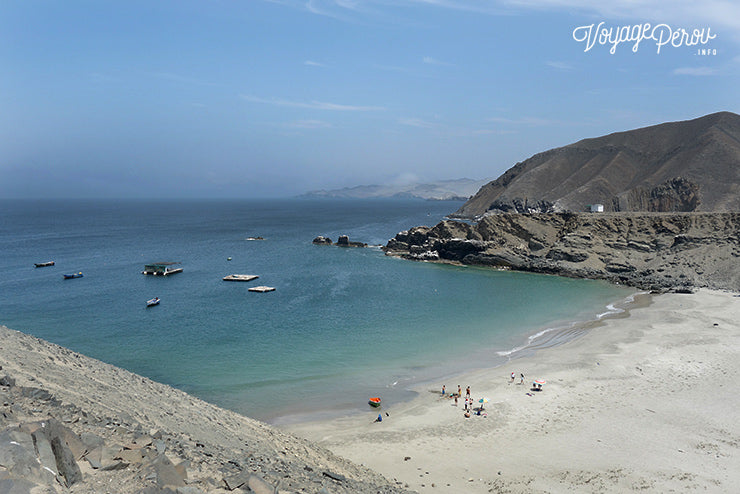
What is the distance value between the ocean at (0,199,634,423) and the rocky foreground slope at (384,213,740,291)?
391 centimetres

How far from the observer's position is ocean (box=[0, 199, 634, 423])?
79.6 feet

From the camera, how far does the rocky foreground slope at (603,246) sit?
49.0m

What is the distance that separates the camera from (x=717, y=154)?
366 ft

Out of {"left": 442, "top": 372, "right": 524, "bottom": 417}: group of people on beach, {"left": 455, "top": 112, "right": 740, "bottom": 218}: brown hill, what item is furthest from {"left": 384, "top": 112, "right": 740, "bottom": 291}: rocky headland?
{"left": 442, "top": 372, "right": 524, "bottom": 417}: group of people on beach

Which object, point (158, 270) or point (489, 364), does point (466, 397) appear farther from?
point (158, 270)

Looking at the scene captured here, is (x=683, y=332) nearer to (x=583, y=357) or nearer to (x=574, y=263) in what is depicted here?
(x=583, y=357)

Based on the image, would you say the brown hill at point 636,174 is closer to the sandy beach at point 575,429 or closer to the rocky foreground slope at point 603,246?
the rocky foreground slope at point 603,246

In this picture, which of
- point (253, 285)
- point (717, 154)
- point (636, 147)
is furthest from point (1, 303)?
point (636, 147)

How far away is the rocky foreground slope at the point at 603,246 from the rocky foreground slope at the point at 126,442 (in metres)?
46.7

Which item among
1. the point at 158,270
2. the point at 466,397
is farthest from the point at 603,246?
→ the point at 158,270

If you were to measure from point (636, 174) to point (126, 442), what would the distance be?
152370mm

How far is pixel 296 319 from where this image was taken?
3575 centimetres

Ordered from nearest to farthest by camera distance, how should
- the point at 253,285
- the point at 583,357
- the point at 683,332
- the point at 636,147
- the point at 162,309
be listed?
the point at 583,357 < the point at 683,332 < the point at 162,309 < the point at 253,285 < the point at 636,147

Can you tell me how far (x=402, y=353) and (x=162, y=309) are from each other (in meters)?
22.5
